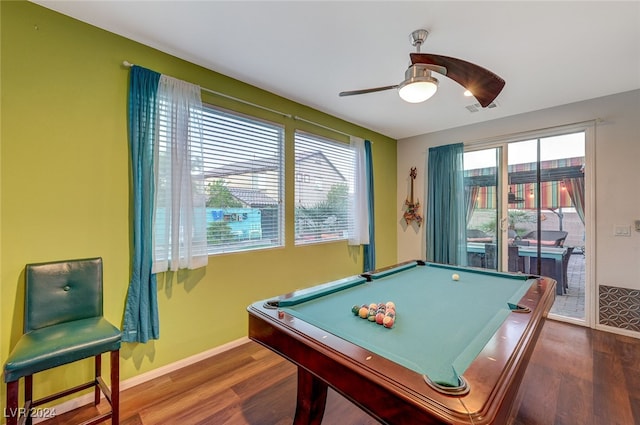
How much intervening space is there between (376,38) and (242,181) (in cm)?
163

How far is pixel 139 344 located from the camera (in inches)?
79.7

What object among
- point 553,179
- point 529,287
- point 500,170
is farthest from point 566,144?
point 529,287

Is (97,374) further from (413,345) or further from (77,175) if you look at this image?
(413,345)

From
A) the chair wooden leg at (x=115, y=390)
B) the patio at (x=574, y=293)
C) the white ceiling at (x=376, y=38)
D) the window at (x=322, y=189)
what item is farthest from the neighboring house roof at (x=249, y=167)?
the patio at (x=574, y=293)

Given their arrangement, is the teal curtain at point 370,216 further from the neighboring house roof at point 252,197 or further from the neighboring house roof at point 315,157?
the neighboring house roof at point 252,197

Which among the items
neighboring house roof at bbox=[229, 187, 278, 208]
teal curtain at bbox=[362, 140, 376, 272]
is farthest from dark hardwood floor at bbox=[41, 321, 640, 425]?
teal curtain at bbox=[362, 140, 376, 272]

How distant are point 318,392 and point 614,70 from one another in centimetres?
354

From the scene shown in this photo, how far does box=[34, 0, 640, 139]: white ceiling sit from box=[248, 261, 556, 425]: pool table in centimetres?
176

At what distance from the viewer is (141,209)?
196 cm

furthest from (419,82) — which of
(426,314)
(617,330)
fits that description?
(617,330)

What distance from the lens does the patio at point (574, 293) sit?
10.5ft

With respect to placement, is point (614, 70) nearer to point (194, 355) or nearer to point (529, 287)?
point (529, 287)

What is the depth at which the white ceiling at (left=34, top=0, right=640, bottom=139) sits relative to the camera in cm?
169

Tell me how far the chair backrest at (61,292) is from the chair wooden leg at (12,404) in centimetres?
36
